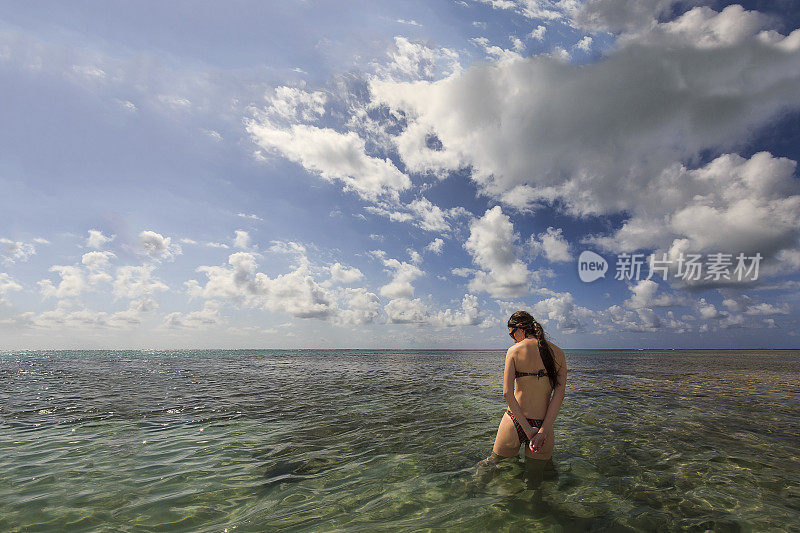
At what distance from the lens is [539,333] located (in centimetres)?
664

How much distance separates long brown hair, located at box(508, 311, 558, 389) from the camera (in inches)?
259

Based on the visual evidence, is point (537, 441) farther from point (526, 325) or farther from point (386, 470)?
point (386, 470)

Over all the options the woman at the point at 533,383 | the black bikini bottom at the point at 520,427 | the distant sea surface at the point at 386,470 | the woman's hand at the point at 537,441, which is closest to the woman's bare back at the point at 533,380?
the woman at the point at 533,383

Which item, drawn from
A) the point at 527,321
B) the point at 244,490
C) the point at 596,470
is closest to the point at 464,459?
the point at 596,470

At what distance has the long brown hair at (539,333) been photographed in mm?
6578

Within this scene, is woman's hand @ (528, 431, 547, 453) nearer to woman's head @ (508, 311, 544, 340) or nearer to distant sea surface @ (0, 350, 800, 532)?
distant sea surface @ (0, 350, 800, 532)

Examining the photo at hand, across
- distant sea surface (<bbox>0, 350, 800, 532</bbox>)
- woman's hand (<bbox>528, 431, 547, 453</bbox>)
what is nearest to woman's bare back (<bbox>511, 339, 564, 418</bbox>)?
woman's hand (<bbox>528, 431, 547, 453</bbox>)

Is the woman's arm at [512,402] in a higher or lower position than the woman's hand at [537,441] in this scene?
higher

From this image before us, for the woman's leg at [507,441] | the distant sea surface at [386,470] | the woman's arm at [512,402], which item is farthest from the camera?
the woman's leg at [507,441]

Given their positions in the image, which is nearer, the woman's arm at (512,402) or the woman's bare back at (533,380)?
the woman's arm at (512,402)

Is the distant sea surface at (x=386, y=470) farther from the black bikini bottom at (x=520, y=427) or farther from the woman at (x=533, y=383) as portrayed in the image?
the woman at (x=533, y=383)

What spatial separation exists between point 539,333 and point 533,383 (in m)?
1.00

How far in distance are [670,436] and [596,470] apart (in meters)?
4.64

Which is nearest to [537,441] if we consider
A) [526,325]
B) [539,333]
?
[539,333]
